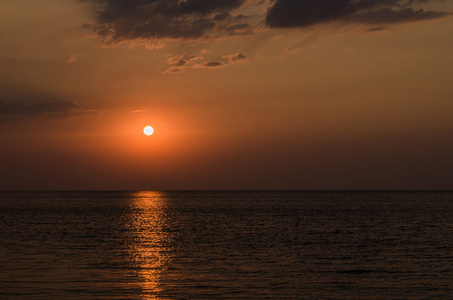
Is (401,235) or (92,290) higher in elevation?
(401,235)

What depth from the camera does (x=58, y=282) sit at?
33562mm

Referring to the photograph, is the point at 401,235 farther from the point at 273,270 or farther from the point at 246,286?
the point at 246,286

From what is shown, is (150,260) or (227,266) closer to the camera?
(227,266)

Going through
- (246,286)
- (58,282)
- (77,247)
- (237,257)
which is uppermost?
(77,247)

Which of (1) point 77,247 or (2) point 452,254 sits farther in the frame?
(1) point 77,247

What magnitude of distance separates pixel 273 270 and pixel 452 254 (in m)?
19.3

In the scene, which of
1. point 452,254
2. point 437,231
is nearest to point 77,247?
point 452,254

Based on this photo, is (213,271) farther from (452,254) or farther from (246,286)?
(452,254)

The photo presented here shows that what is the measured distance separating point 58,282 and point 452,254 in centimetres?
3474

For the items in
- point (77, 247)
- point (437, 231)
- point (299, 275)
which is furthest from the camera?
point (437, 231)

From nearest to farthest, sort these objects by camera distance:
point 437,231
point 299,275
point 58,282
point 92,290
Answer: point 92,290 < point 58,282 < point 299,275 < point 437,231

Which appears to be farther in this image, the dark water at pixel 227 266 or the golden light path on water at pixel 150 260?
the golden light path on water at pixel 150 260

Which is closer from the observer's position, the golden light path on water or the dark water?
the dark water

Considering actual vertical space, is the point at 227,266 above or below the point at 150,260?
below
